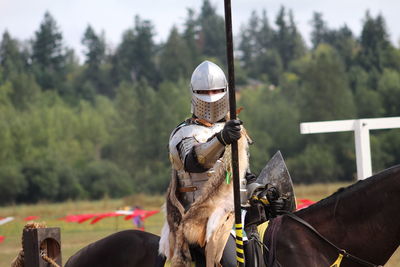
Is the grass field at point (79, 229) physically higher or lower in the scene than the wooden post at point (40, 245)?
lower

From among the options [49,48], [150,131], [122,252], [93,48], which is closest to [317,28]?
[93,48]

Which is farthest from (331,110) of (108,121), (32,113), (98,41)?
(98,41)

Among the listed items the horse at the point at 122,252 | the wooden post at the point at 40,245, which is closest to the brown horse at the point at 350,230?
the horse at the point at 122,252

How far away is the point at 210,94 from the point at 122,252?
1.99 meters

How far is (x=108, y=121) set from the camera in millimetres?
66812

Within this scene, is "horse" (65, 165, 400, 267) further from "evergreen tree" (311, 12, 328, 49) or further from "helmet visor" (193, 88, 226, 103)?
"evergreen tree" (311, 12, 328, 49)

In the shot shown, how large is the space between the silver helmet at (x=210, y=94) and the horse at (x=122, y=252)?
1.58 metres

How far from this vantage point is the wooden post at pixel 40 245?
6.67 metres

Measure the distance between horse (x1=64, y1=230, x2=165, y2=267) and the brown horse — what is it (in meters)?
1.44

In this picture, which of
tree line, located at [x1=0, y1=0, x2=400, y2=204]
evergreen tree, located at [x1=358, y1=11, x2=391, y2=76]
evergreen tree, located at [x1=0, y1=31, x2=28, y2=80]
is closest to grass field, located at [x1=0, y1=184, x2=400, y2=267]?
tree line, located at [x1=0, y1=0, x2=400, y2=204]

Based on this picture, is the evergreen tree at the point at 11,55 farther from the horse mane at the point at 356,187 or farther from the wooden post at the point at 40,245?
the horse mane at the point at 356,187

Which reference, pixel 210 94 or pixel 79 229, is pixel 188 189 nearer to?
pixel 210 94

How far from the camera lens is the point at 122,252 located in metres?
7.17

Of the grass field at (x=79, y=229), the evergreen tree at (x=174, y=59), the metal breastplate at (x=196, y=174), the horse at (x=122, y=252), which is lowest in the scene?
the grass field at (x=79, y=229)
